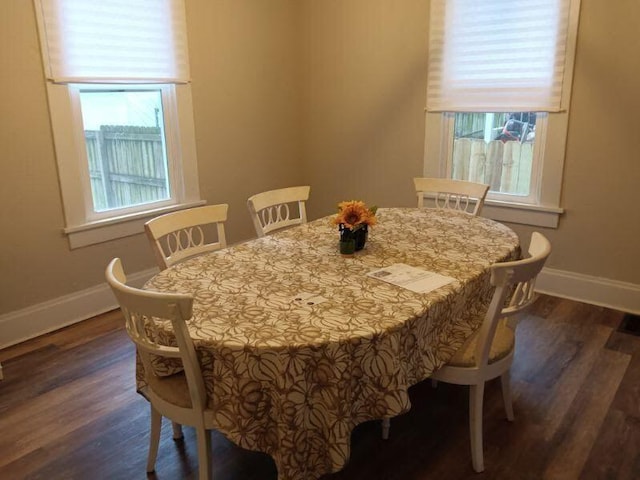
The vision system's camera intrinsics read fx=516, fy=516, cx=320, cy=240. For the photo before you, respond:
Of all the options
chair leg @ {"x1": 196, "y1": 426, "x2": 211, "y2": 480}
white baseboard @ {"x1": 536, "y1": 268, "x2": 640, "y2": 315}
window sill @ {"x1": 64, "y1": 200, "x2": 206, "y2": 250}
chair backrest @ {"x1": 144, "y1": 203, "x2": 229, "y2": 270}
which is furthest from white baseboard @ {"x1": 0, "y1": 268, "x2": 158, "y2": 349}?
white baseboard @ {"x1": 536, "y1": 268, "x2": 640, "y2": 315}

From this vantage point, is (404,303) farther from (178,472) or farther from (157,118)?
(157,118)

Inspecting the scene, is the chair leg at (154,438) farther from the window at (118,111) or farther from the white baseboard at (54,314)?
the window at (118,111)

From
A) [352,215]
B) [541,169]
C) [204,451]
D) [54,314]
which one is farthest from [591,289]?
[54,314]

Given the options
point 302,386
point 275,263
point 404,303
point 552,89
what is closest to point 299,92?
point 552,89

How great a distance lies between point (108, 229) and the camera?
11.1 ft

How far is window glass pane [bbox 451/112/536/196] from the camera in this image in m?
3.60

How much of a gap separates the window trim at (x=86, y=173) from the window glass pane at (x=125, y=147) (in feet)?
0.20

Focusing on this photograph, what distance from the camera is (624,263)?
131 inches

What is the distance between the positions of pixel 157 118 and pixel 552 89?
268 cm

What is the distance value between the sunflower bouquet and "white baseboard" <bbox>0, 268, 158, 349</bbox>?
6.48ft

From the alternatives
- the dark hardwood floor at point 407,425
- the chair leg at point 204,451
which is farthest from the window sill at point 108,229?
the chair leg at point 204,451

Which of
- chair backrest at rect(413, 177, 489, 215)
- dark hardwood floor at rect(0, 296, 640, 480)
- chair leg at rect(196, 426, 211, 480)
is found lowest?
dark hardwood floor at rect(0, 296, 640, 480)

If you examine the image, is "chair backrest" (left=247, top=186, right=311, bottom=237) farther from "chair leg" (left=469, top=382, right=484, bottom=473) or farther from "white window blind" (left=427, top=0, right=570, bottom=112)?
"white window blind" (left=427, top=0, right=570, bottom=112)

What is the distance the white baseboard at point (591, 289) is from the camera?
3337 mm
